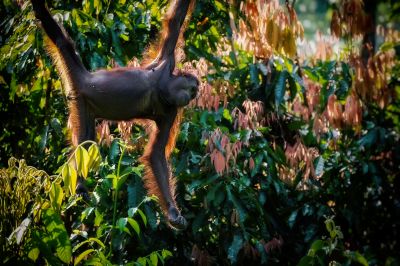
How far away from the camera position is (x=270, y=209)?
4770 millimetres

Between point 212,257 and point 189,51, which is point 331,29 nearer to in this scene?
point 189,51

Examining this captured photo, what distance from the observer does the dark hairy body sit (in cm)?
344

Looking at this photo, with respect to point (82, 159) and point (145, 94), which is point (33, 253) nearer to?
point (82, 159)

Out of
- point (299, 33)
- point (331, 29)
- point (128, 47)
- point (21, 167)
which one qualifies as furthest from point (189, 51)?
point (21, 167)

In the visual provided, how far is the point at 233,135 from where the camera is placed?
4148 mm

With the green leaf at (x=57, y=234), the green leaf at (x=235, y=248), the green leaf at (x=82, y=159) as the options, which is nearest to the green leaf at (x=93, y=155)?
the green leaf at (x=82, y=159)

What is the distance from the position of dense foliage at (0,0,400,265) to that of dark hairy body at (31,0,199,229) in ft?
0.57

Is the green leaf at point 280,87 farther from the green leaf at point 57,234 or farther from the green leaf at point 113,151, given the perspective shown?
the green leaf at point 57,234

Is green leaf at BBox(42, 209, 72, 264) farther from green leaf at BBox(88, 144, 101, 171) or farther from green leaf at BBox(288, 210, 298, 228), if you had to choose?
green leaf at BBox(288, 210, 298, 228)

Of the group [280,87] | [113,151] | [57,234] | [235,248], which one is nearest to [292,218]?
[235,248]

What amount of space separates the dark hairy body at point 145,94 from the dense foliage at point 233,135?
17 centimetres

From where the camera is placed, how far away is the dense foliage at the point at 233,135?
4059 mm

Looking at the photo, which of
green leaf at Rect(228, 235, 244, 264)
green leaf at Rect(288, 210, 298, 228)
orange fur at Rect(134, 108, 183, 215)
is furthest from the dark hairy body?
green leaf at Rect(288, 210, 298, 228)

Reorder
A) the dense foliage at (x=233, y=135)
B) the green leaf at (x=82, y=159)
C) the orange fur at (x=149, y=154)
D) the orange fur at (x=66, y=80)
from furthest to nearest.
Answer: the dense foliage at (x=233, y=135) < the orange fur at (x=149, y=154) < the orange fur at (x=66, y=80) < the green leaf at (x=82, y=159)
